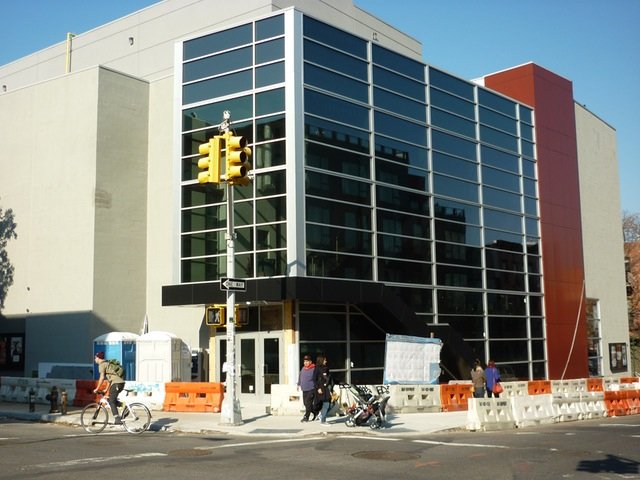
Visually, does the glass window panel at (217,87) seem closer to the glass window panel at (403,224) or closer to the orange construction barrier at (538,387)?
the glass window panel at (403,224)

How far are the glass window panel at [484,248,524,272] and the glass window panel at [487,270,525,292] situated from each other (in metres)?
0.30

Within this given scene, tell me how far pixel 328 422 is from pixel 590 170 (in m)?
33.1

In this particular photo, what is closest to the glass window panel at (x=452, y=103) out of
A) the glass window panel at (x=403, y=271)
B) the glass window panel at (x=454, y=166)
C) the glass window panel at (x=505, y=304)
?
the glass window panel at (x=454, y=166)

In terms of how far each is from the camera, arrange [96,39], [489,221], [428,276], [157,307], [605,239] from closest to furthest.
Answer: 1. [428,276]
2. [157,307]
3. [489,221]
4. [96,39]
5. [605,239]

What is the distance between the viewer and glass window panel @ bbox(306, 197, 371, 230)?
27562 mm

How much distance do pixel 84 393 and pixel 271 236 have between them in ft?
27.1

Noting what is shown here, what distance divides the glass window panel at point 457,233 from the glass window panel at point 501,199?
6.70 feet

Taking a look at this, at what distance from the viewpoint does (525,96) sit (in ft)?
137

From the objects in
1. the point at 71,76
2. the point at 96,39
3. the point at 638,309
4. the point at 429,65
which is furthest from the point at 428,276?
the point at 638,309

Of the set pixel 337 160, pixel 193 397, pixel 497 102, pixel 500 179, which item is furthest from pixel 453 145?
pixel 193 397

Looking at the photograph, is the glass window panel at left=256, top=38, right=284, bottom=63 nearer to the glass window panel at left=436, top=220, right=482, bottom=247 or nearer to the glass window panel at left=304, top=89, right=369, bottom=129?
the glass window panel at left=304, top=89, right=369, bottom=129

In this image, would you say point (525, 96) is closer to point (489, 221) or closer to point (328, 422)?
point (489, 221)

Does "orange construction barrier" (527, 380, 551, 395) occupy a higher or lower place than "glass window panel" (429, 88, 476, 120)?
lower

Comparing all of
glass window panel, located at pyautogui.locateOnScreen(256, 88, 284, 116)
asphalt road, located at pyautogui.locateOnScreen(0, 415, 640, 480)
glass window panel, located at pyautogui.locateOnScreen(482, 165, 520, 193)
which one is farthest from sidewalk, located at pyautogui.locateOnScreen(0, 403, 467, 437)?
glass window panel, located at pyautogui.locateOnScreen(482, 165, 520, 193)
